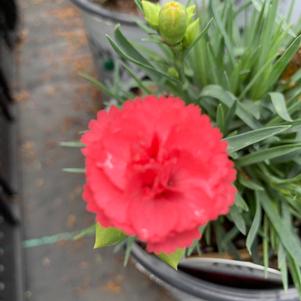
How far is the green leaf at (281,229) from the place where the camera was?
19.2 inches

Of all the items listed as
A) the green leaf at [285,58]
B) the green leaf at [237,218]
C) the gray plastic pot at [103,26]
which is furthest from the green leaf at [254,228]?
the gray plastic pot at [103,26]

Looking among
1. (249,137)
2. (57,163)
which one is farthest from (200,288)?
(57,163)

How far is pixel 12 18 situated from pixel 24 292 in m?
0.78

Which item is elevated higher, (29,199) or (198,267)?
(198,267)

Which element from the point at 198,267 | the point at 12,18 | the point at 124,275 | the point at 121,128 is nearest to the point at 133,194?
the point at 121,128

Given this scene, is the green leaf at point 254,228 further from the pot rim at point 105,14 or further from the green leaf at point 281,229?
the pot rim at point 105,14

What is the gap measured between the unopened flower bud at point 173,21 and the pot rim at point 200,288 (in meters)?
0.27

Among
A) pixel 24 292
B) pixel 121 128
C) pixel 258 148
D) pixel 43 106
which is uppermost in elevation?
pixel 121 128

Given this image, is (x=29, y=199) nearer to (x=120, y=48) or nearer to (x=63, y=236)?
(x=63, y=236)

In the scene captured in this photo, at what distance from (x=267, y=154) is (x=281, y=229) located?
9 cm

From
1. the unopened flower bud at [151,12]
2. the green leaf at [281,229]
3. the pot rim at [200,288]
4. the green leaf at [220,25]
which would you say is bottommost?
the pot rim at [200,288]

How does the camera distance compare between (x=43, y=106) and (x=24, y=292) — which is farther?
(x=43, y=106)

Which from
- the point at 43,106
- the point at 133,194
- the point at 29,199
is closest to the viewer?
the point at 133,194

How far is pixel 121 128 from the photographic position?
294mm
